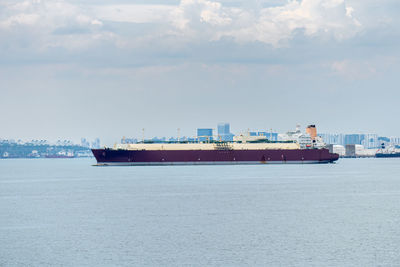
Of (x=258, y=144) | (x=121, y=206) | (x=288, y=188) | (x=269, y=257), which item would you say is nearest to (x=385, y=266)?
(x=269, y=257)

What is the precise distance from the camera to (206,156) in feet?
401

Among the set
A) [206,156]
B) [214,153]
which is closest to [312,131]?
[214,153]

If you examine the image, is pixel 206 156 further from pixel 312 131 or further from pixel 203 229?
pixel 203 229

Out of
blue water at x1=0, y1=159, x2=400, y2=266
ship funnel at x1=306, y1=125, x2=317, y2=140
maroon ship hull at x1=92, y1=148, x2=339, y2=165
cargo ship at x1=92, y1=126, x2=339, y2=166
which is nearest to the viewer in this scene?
blue water at x1=0, y1=159, x2=400, y2=266

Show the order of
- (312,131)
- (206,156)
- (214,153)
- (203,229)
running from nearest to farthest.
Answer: (203,229) < (206,156) < (214,153) < (312,131)

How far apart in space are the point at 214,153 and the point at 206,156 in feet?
5.43

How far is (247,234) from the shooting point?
33.1 m

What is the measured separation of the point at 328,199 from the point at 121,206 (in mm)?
14926

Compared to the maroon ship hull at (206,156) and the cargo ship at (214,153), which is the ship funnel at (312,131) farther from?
the maroon ship hull at (206,156)

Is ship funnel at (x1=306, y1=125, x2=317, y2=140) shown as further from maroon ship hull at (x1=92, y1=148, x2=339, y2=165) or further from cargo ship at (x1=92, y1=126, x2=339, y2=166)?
maroon ship hull at (x1=92, y1=148, x2=339, y2=165)

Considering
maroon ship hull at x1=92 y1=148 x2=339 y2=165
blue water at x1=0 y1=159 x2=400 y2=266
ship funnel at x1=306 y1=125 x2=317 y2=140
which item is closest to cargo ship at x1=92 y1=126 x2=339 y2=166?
maroon ship hull at x1=92 y1=148 x2=339 y2=165

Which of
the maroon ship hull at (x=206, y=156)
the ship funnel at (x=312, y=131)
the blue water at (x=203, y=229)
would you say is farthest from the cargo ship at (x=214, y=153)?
the blue water at (x=203, y=229)

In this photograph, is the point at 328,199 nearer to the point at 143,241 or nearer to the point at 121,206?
the point at 121,206

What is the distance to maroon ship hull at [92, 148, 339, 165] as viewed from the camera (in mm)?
119250
